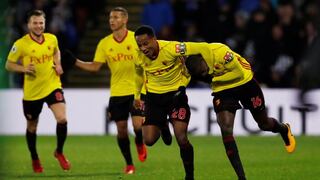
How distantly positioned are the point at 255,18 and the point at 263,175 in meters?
8.78

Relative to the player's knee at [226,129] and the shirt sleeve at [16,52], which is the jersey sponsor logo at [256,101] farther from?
the shirt sleeve at [16,52]

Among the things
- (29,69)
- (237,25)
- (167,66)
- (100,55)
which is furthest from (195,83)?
(167,66)

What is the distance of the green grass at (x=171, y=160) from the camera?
11.0 m

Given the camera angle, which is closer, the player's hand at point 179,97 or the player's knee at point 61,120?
the player's hand at point 179,97

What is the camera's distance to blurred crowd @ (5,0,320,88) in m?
19.0

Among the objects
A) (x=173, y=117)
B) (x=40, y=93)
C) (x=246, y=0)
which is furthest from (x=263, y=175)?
(x=246, y=0)

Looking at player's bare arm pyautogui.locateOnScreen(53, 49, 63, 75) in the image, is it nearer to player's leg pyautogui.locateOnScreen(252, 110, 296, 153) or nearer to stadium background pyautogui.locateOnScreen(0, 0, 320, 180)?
stadium background pyautogui.locateOnScreen(0, 0, 320, 180)

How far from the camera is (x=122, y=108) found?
11.6m

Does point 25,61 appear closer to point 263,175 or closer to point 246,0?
point 263,175

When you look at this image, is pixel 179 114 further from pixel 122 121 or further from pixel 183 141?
pixel 122 121

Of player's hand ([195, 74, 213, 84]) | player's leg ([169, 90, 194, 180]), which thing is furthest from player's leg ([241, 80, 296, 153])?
player's leg ([169, 90, 194, 180])

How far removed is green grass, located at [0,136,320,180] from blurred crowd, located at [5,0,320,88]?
6.74 ft

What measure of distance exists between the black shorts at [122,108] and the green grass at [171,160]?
2.49 feet

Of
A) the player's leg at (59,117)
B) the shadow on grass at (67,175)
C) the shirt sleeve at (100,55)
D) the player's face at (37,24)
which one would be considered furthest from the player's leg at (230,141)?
the player's face at (37,24)
